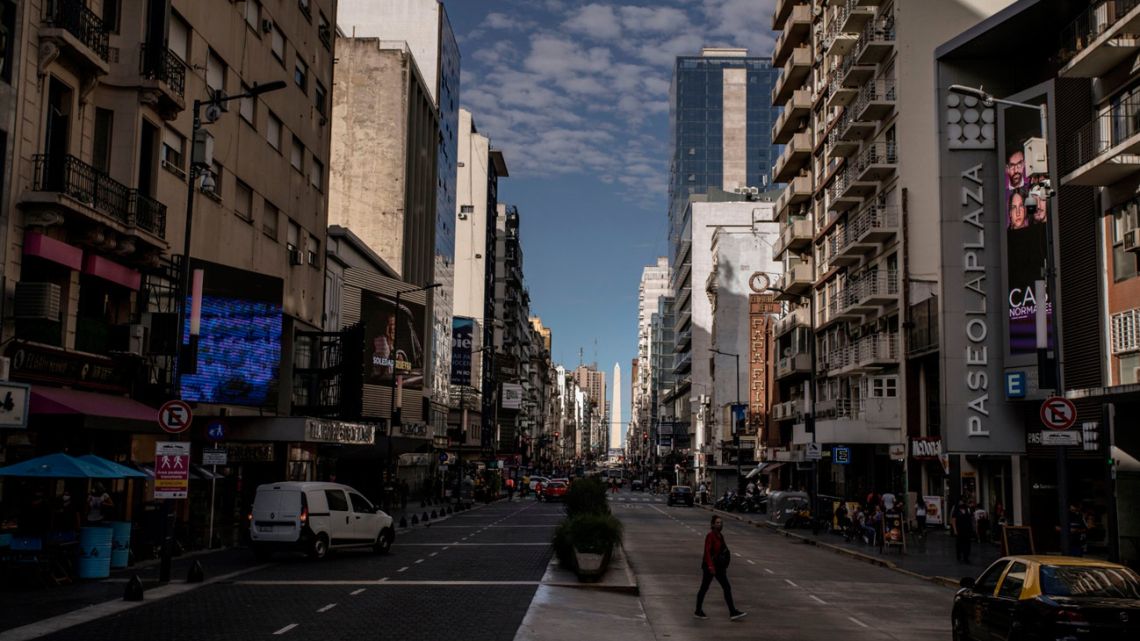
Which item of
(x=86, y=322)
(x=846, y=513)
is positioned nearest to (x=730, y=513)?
(x=846, y=513)

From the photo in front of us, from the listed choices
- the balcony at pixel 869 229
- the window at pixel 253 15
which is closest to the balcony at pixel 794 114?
the balcony at pixel 869 229

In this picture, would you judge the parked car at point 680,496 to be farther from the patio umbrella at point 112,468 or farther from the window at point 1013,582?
the window at point 1013,582

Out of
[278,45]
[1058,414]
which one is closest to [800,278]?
[278,45]

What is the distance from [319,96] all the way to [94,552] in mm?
29373

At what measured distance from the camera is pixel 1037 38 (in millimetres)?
36594

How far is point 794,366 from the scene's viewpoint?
67.2 metres

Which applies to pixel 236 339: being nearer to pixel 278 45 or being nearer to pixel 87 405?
pixel 87 405

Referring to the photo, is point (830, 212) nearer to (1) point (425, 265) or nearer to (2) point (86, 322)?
(1) point (425, 265)

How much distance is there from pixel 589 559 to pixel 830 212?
4591cm

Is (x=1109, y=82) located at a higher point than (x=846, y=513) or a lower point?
higher

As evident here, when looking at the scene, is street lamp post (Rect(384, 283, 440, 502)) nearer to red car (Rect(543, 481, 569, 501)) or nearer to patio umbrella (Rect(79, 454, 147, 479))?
red car (Rect(543, 481, 569, 501))

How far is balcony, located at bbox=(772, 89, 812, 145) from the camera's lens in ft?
225

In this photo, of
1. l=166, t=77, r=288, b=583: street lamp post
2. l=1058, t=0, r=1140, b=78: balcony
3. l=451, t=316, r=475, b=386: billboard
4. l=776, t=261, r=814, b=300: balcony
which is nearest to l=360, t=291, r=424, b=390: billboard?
l=776, t=261, r=814, b=300: balcony

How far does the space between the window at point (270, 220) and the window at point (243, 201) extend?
1.27m
